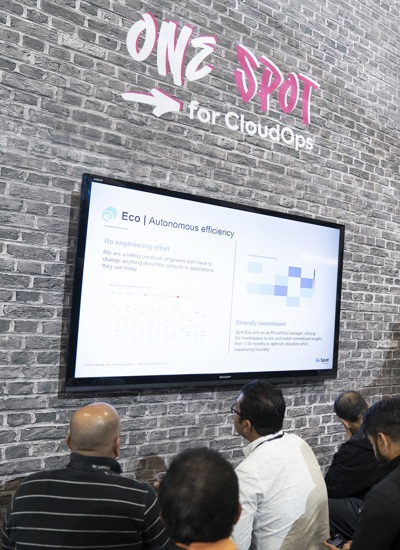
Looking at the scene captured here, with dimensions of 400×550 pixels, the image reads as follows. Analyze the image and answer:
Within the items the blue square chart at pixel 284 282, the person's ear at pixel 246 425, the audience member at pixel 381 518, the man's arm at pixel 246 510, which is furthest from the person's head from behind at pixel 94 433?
the blue square chart at pixel 284 282

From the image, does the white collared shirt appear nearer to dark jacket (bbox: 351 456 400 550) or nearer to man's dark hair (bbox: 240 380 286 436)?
man's dark hair (bbox: 240 380 286 436)

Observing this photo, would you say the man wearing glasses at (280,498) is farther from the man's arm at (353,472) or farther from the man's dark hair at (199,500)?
the man's dark hair at (199,500)

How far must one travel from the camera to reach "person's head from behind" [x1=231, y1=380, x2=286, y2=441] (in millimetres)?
2350

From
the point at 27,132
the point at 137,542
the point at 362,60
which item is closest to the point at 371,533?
the point at 137,542

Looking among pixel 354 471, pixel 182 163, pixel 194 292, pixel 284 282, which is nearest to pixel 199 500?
pixel 354 471

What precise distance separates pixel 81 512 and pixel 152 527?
23 cm

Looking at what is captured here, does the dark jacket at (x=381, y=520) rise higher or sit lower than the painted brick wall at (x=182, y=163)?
lower

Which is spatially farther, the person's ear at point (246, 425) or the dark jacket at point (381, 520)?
the person's ear at point (246, 425)

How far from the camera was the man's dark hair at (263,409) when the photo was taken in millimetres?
2348

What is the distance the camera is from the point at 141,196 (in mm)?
3057

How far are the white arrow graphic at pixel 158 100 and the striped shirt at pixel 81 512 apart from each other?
1957 millimetres

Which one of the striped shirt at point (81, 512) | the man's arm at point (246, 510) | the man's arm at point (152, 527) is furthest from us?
the man's arm at point (246, 510)

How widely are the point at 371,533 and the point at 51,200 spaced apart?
189cm

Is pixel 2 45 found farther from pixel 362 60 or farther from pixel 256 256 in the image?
pixel 362 60
